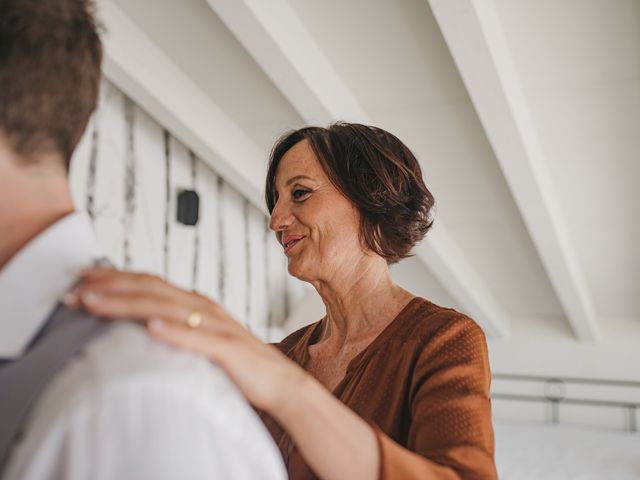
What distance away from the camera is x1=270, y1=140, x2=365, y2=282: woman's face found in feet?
4.57

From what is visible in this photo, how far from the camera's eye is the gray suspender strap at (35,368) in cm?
47

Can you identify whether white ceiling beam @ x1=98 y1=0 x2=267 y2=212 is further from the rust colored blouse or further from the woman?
the rust colored blouse

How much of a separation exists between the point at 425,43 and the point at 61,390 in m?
2.37

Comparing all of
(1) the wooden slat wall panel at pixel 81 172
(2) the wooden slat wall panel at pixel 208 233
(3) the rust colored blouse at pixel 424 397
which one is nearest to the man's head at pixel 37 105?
(3) the rust colored blouse at pixel 424 397

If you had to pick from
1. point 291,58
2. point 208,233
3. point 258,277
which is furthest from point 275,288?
point 291,58

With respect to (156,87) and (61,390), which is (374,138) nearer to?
(61,390)

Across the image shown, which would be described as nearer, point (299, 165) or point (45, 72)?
point (45, 72)

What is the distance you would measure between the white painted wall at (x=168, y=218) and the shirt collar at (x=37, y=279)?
232cm

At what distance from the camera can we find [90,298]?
1.69 ft

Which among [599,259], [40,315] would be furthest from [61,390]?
[599,259]

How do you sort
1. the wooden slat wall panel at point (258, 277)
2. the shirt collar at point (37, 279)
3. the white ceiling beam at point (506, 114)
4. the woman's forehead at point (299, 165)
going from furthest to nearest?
the wooden slat wall panel at point (258, 277) → the white ceiling beam at point (506, 114) → the woman's forehead at point (299, 165) → the shirt collar at point (37, 279)

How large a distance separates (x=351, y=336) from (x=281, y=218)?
0.30 m

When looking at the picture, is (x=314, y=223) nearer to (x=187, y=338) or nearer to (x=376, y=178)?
(x=376, y=178)

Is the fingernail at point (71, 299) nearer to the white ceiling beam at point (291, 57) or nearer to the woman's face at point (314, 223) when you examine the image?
the woman's face at point (314, 223)
